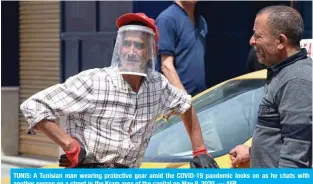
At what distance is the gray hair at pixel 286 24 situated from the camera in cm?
294

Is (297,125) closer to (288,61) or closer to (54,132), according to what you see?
(288,61)

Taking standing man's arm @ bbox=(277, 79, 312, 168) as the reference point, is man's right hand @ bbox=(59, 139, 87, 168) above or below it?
below

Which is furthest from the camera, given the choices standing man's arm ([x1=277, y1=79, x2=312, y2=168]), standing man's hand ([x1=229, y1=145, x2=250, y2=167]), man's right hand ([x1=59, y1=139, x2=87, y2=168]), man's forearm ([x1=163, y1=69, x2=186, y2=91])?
man's forearm ([x1=163, y1=69, x2=186, y2=91])

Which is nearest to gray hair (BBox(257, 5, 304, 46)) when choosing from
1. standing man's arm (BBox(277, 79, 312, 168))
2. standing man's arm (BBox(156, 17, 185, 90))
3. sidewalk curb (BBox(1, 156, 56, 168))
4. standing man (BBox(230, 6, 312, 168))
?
standing man (BBox(230, 6, 312, 168))

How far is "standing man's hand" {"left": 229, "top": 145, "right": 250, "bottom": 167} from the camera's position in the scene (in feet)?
11.4

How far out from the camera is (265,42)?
2992mm

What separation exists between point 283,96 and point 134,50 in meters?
0.86

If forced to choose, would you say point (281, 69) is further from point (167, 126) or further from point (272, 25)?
point (167, 126)

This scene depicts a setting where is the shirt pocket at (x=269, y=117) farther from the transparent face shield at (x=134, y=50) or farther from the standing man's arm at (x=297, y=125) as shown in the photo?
the transparent face shield at (x=134, y=50)

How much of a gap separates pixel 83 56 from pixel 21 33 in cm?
167

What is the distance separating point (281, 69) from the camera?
9.61ft

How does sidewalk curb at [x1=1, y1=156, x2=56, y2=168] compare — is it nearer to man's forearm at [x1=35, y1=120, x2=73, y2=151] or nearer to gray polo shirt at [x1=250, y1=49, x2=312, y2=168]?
man's forearm at [x1=35, y1=120, x2=73, y2=151]

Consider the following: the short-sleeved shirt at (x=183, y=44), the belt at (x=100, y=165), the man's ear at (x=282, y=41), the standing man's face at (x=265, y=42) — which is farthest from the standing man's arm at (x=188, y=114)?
the short-sleeved shirt at (x=183, y=44)

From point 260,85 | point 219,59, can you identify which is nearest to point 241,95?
point 260,85
